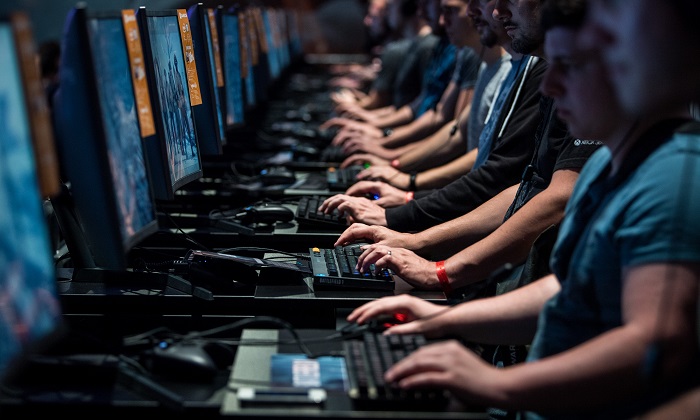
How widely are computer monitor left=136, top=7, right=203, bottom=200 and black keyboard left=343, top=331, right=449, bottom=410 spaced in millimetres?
668

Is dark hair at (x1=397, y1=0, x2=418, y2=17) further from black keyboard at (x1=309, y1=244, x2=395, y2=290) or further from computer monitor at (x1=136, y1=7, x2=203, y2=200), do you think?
black keyboard at (x1=309, y1=244, x2=395, y2=290)

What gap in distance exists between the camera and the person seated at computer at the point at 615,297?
3.39 feet

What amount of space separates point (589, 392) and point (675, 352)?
0.43 feet

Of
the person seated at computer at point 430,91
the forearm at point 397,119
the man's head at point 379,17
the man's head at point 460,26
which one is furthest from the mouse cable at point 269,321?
the man's head at point 379,17

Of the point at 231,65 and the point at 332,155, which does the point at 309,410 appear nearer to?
the point at 231,65

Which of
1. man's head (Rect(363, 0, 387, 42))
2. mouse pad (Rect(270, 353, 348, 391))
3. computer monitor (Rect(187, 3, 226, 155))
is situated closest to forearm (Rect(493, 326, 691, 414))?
mouse pad (Rect(270, 353, 348, 391))

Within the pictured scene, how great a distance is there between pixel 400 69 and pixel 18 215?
481 cm

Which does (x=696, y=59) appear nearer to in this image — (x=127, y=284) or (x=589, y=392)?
(x=589, y=392)

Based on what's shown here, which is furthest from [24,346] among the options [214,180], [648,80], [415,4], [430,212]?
[415,4]

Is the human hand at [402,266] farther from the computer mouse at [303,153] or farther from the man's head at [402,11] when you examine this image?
the man's head at [402,11]

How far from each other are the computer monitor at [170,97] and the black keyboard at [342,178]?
787 mm

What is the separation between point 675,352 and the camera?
1.03m

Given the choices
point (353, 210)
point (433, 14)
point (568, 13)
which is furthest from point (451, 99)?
point (568, 13)

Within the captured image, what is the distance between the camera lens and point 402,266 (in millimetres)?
1777
